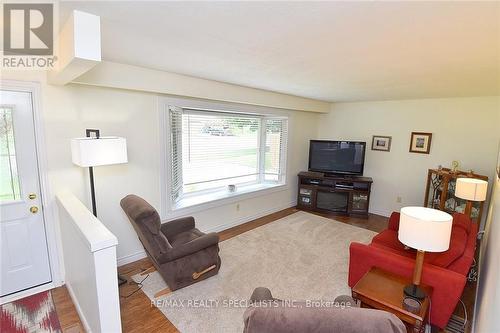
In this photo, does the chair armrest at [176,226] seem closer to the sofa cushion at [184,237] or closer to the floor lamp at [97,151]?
the sofa cushion at [184,237]

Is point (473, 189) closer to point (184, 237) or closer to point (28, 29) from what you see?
point (184, 237)

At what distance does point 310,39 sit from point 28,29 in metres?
1.86

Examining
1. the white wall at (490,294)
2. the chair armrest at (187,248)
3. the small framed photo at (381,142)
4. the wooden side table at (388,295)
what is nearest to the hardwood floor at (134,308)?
the chair armrest at (187,248)

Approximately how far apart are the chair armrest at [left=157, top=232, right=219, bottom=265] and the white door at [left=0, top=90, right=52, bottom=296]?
128cm

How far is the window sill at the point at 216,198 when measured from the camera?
3543 millimetres

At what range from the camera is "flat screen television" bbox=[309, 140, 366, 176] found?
494 centimetres

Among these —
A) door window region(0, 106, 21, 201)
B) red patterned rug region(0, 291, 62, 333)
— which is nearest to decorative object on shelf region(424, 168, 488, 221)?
red patterned rug region(0, 291, 62, 333)

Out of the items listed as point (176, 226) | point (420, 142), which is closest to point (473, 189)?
point (420, 142)

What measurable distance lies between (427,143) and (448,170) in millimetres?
622

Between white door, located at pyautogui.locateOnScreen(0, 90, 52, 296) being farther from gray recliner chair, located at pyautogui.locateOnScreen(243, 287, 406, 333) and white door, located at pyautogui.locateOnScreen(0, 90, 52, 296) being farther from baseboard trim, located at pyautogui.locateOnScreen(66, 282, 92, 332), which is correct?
gray recliner chair, located at pyautogui.locateOnScreen(243, 287, 406, 333)

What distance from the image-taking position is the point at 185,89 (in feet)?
10.1

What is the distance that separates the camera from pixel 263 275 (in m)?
2.87

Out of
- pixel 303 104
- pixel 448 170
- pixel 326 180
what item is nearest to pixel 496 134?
pixel 448 170

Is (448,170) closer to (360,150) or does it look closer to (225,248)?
(360,150)
